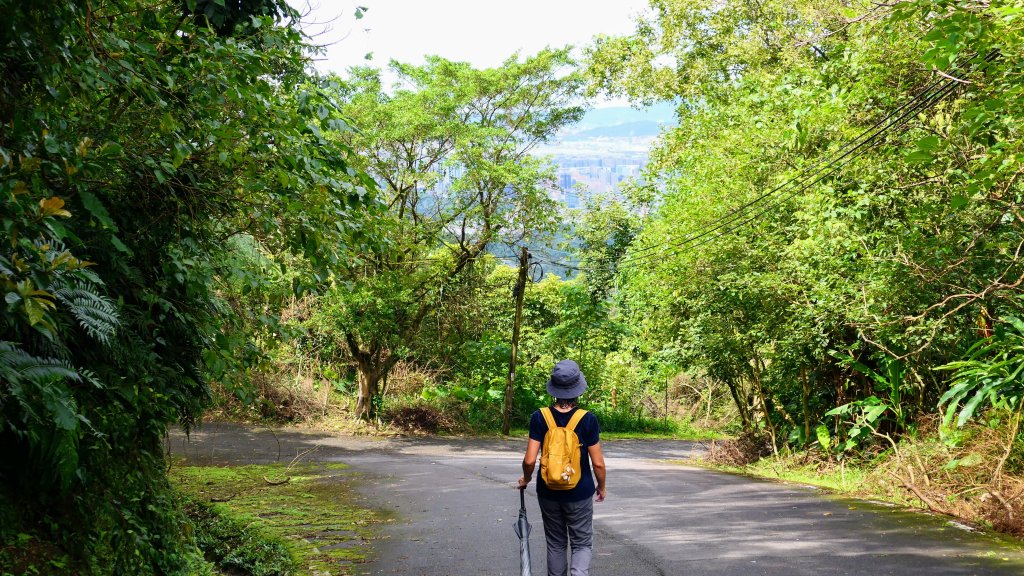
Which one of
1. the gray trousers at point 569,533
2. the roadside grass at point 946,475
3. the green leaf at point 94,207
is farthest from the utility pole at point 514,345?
the green leaf at point 94,207

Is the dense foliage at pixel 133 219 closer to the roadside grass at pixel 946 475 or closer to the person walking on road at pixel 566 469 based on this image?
the person walking on road at pixel 566 469

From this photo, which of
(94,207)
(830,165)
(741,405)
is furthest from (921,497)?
(94,207)

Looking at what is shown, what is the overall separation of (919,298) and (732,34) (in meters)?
14.9

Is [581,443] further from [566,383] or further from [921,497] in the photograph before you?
[921,497]

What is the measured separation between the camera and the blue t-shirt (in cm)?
578

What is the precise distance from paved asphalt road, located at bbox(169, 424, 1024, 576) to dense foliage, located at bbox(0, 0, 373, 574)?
245cm

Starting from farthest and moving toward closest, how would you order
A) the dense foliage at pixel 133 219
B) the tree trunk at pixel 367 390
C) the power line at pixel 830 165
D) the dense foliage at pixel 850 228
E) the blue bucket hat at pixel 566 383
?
1. the tree trunk at pixel 367 390
2. the power line at pixel 830 165
3. the dense foliage at pixel 850 228
4. the blue bucket hat at pixel 566 383
5. the dense foliage at pixel 133 219

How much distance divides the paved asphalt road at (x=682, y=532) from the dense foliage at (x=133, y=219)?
245 centimetres

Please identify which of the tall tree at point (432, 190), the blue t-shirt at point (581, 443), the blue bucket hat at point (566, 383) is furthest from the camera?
the tall tree at point (432, 190)

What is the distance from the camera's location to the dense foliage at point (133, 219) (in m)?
4.76

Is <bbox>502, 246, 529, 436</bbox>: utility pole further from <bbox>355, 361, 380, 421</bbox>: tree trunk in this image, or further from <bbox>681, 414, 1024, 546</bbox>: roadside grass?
<bbox>681, 414, 1024, 546</bbox>: roadside grass

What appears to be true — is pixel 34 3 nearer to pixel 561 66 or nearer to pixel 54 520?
pixel 54 520

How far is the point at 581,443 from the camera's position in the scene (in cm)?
585

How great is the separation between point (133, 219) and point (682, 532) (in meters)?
6.50
